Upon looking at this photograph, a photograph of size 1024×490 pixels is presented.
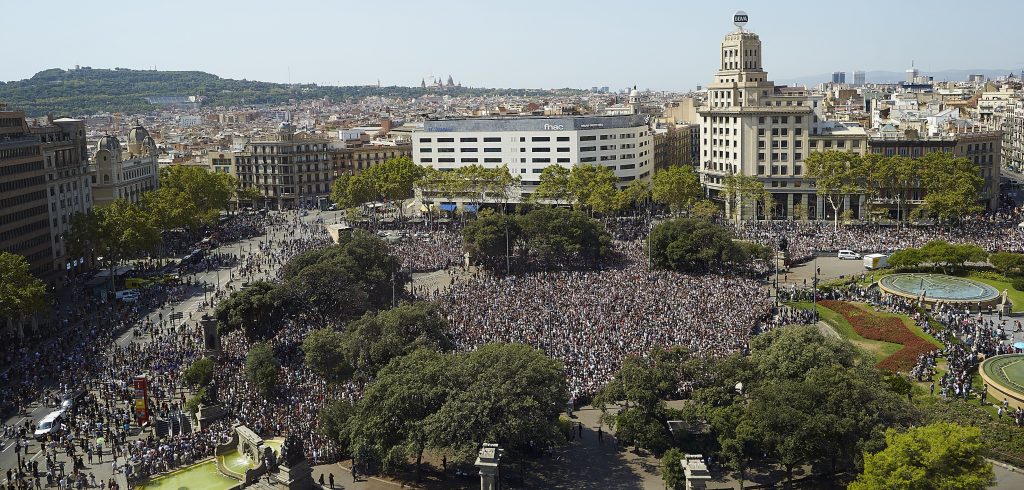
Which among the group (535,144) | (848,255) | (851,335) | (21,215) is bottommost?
(851,335)

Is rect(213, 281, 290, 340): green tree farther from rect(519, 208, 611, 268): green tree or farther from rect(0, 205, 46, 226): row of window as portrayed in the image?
rect(0, 205, 46, 226): row of window

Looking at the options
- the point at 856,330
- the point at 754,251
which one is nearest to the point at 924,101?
the point at 754,251

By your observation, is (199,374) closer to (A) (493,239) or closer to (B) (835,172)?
(A) (493,239)

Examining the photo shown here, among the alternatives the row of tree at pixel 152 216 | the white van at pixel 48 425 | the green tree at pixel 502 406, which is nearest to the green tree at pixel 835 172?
the green tree at pixel 502 406

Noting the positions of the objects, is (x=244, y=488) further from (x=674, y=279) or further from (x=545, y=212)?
(x=545, y=212)

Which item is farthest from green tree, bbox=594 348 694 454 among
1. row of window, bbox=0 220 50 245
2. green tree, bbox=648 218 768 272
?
row of window, bbox=0 220 50 245

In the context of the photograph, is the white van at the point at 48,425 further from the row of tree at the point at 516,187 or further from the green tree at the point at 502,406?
the row of tree at the point at 516,187

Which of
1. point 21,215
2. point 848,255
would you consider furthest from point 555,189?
point 21,215
